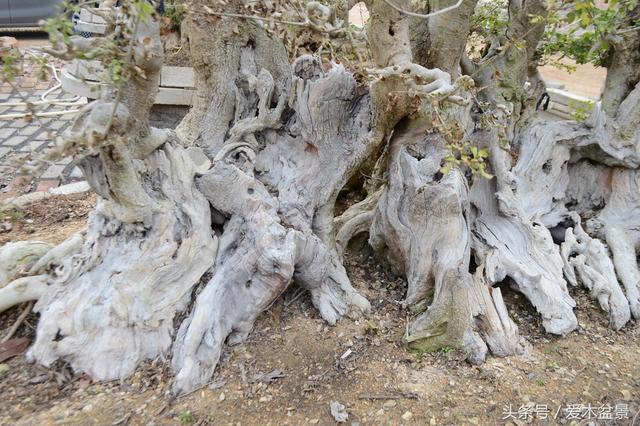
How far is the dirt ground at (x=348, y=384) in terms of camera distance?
8.88ft

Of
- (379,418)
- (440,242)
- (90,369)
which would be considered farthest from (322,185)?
(90,369)

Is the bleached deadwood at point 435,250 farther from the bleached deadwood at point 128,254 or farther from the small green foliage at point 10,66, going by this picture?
the small green foliage at point 10,66

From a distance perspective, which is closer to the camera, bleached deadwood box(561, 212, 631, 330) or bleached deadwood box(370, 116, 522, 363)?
bleached deadwood box(370, 116, 522, 363)

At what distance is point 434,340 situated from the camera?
10.8ft

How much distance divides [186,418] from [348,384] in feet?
3.01

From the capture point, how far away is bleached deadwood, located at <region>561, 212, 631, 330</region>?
3.71 m

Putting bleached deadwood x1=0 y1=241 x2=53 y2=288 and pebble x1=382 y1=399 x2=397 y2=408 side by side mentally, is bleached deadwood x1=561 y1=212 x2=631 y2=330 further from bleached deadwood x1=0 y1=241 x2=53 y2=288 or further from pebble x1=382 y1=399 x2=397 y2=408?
bleached deadwood x1=0 y1=241 x2=53 y2=288

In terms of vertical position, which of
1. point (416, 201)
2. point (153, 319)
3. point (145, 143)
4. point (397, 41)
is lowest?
point (153, 319)

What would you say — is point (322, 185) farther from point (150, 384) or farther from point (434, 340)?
point (150, 384)

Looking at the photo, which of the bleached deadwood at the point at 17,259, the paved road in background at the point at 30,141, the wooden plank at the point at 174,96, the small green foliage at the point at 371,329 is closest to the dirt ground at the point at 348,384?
the small green foliage at the point at 371,329

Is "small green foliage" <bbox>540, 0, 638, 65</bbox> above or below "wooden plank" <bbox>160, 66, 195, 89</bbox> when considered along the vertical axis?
above

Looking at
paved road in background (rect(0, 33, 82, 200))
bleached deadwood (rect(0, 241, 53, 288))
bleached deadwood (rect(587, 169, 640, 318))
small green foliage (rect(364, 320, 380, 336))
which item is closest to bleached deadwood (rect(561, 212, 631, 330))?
bleached deadwood (rect(587, 169, 640, 318))

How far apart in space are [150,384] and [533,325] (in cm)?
259

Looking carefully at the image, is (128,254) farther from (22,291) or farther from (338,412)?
(338,412)
